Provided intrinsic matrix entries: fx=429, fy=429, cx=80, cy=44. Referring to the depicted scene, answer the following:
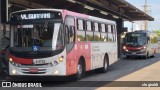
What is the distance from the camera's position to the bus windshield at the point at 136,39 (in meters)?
38.0

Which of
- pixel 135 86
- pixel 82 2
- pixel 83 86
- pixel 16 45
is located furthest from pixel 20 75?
pixel 82 2

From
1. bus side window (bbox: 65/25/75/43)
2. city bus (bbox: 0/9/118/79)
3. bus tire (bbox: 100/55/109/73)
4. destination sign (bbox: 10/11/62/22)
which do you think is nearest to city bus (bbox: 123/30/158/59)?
bus tire (bbox: 100/55/109/73)

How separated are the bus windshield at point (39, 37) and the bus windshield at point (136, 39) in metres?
23.3

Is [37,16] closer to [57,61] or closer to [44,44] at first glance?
[44,44]

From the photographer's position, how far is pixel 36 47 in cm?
1508

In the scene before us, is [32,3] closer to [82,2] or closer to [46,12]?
[82,2]

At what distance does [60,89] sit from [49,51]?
Result: 1.58 m

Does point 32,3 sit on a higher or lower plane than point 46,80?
higher

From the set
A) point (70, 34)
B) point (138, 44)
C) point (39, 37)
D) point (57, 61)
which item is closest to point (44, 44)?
point (39, 37)

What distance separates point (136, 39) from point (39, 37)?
24.1 meters

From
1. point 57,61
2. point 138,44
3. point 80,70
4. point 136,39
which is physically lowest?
point 80,70

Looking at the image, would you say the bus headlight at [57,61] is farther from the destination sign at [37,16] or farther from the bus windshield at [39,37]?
the destination sign at [37,16]

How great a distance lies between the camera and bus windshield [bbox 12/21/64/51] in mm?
15047

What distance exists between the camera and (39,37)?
15188mm
